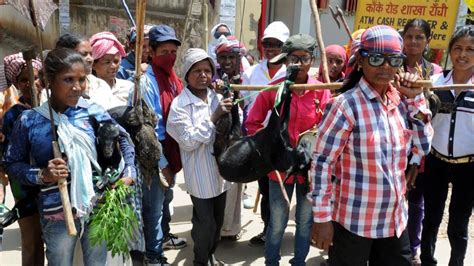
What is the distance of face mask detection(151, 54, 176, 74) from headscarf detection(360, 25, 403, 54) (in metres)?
1.71

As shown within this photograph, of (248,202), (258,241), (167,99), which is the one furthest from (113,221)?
(248,202)

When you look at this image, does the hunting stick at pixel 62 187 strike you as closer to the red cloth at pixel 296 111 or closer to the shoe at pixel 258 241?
the red cloth at pixel 296 111

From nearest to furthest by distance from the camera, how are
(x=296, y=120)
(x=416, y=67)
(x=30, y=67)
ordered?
1. (x=30, y=67)
2. (x=296, y=120)
3. (x=416, y=67)

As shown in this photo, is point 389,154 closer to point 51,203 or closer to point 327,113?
point 327,113

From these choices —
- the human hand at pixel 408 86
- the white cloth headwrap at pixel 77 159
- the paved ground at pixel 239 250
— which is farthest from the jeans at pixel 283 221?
the white cloth headwrap at pixel 77 159

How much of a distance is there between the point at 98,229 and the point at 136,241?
0.47 metres

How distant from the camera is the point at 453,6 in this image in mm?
5773

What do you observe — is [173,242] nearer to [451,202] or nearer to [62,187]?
[62,187]

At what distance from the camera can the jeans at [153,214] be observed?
11.6ft

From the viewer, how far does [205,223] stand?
11.4ft

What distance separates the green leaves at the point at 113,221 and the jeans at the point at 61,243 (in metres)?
0.09

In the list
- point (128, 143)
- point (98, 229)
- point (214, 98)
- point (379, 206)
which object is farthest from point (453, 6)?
point (98, 229)

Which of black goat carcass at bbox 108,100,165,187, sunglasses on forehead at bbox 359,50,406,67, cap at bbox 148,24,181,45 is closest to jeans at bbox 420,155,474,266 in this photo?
sunglasses on forehead at bbox 359,50,406,67

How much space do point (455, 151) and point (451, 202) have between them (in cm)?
43
